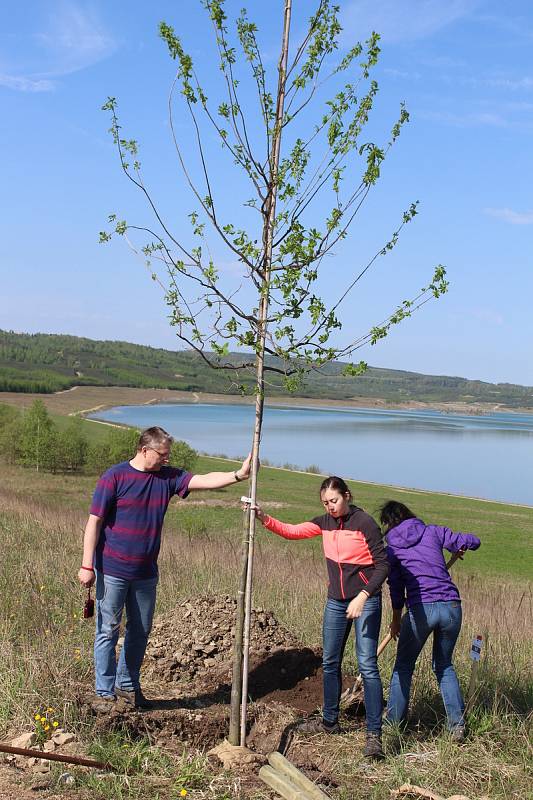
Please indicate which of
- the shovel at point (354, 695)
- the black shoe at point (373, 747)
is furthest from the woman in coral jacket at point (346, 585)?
the shovel at point (354, 695)

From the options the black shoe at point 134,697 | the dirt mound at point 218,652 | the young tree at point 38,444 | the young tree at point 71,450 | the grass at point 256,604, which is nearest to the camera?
the grass at point 256,604

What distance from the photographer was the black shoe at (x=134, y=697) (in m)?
5.11

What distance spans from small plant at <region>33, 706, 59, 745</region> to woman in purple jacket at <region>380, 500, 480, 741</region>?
2164mm

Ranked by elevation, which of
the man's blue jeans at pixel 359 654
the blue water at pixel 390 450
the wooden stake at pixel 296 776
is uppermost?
the man's blue jeans at pixel 359 654

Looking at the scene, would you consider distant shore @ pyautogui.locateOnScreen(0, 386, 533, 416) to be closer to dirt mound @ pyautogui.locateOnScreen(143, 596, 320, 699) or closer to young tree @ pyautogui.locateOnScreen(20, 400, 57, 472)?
young tree @ pyautogui.locateOnScreen(20, 400, 57, 472)

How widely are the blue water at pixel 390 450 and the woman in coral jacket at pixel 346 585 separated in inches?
1858

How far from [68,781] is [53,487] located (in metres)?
31.2

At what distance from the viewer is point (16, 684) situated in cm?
481

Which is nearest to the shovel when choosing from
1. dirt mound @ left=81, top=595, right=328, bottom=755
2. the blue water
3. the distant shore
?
dirt mound @ left=81, top=595, right=328, bottom=755

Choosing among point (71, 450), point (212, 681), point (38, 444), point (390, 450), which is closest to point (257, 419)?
point (212, 681)

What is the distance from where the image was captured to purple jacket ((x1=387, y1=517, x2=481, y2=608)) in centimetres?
502

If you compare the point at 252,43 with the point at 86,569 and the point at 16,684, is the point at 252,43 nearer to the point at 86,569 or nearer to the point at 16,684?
the point at 86,569

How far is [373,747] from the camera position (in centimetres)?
468

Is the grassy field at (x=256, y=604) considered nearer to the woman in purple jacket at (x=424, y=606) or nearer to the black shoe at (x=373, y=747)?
the black shoe at (x=373, y=747)
